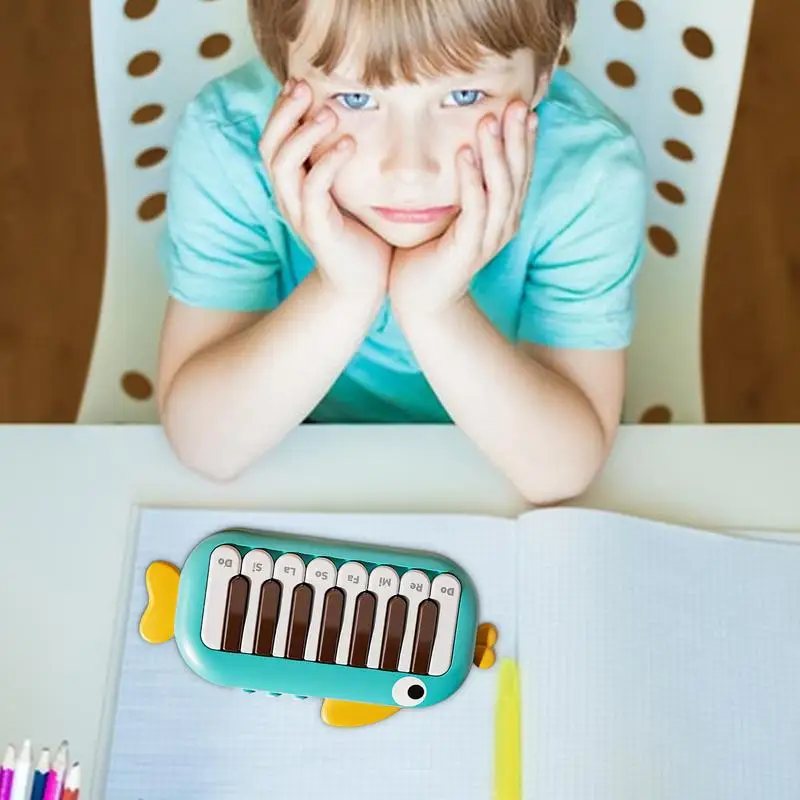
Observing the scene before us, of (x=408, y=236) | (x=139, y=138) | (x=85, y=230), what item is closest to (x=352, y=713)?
(x=408, y=236)

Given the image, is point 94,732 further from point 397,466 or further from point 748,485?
point 748,485

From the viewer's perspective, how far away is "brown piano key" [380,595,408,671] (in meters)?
0.61

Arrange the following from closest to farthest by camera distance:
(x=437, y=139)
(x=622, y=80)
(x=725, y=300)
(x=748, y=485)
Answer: (x=437, y=139), (x=748, y=485), (x=622, y=80), (x=725, y=300)

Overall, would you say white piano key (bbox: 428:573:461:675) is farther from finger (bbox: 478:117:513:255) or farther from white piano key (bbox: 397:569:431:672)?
finger (bbox: 478:117:513:255)

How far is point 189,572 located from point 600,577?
0.22m

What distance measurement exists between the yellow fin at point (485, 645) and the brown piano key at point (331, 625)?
7 centimetres

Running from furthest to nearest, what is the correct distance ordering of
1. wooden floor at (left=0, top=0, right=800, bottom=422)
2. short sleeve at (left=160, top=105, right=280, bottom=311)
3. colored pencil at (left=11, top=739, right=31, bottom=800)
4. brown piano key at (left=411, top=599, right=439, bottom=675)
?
wooden floor at (left=0, top=0, right=800, bottom=422) → short sleeve at (left=160, top=105, right=280, bottom=311) → brown piano key at (left=411, top=599, right=439, bottom=675) → colored pencil at (left=11, top=739, right=31, bottom=800)

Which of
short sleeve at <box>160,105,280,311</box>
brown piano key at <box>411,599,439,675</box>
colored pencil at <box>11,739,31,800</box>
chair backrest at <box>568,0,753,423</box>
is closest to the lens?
colored pencil at <box>11,739,31,800</box>

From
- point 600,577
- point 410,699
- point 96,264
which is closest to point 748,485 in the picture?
point 600,577

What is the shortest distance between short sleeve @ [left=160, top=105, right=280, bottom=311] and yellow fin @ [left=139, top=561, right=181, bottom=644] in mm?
178

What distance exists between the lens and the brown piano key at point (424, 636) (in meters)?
0.61

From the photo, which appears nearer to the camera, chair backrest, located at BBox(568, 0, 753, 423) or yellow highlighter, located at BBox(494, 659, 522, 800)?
yellow highlighter, located at BBox(494, 659, 522, 800)

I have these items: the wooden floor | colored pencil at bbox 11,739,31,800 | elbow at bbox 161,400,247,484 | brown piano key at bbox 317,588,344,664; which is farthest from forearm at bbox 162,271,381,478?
the wooden floor

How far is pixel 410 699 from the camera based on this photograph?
23.7 inches
